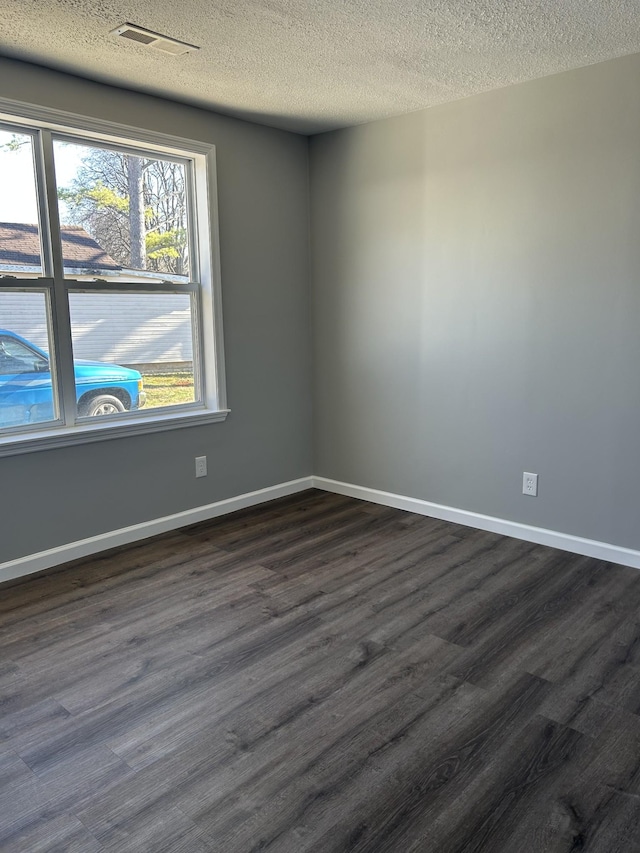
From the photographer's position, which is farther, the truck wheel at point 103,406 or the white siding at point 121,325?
the truck wheel at point 103,406

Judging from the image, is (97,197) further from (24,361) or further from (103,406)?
(103,406)

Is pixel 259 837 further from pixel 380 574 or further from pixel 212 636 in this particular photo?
pixel 380 574

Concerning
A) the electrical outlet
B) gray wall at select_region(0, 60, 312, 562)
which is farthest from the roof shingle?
the electrical outlet

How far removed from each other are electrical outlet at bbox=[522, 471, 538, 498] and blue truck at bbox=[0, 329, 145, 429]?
2251 mm

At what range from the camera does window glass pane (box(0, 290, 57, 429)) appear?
3033 millimetres

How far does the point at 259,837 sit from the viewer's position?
1.59 m

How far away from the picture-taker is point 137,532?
11.8 feet

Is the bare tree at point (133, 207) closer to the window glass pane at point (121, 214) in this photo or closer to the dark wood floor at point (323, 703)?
the window glass pane at point (121, 214)

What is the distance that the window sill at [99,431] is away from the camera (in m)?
3.04

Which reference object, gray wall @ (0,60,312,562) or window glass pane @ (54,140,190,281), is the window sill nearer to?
gray wall @ (0,60,312,562)

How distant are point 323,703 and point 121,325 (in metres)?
2.29

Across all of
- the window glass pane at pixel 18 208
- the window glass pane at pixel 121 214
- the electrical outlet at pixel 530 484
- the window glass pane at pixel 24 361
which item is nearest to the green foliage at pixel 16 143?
the window glass pane at pixel 18 208

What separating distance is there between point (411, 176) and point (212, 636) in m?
2.81

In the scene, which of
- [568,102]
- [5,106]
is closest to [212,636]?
[5,106]
